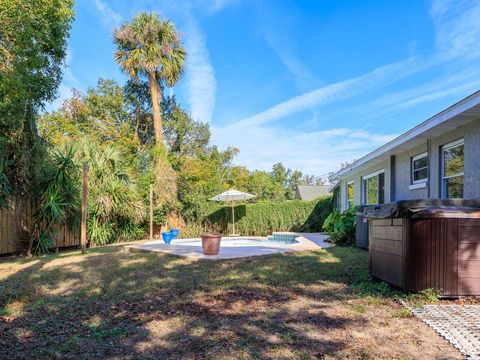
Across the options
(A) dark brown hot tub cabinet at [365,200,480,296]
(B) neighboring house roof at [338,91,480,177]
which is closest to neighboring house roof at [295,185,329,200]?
(B) neighboring house roof at [338,91,480,177]

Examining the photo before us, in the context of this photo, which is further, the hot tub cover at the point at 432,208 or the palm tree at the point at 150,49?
the palm tree at the point at 150,49

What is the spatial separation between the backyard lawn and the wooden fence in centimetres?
297

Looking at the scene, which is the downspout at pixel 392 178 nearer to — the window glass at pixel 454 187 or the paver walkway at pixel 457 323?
the window glass at pixel 454 187

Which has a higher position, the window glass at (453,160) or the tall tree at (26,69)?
the tall tree at (26,69)

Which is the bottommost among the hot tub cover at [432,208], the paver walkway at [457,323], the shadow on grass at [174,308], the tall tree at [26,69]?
the shadow on grass at [174,308]

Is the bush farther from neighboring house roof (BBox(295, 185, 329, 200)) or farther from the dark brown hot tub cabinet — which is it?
neighboring house roof (BBox(295, 185, 329, 200))

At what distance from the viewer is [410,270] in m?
4.47

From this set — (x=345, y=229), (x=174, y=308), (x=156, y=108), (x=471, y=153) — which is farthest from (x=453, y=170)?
(x=156, y=108)

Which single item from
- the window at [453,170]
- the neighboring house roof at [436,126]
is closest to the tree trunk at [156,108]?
the neighboring house roof at [436,126]

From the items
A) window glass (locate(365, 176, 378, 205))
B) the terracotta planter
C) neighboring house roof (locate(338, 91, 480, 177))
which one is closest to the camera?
neighboring house roof (locate(338, 91, 480, 177))

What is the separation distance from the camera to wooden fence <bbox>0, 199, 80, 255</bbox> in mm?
9070

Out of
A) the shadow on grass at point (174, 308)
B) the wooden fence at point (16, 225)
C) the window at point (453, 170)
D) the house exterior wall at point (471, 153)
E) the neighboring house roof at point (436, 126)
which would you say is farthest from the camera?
the wooden fence at point (16, 225)

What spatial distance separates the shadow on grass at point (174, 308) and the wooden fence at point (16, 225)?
2.38 meters

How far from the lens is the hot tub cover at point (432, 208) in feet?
14.5
